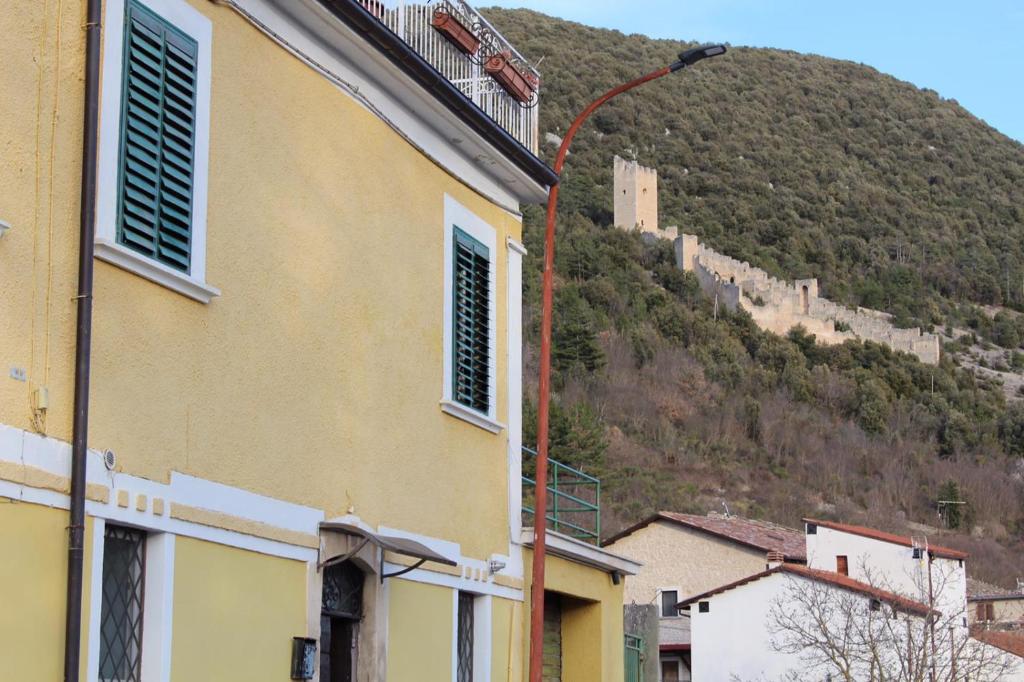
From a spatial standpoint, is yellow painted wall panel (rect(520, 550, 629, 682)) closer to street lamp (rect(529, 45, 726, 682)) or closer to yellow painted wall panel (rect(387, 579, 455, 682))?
street lamp (rect(529, 45, 726, 682))

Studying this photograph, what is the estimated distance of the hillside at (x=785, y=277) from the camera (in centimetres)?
8600

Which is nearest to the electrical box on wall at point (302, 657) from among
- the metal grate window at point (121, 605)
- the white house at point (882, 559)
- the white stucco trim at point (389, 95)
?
the metal grate window at point (121, 605)

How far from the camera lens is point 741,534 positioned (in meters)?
51.9

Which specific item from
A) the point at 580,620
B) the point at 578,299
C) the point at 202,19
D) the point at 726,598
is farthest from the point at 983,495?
the point at 202,19

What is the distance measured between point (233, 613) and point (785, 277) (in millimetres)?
119606

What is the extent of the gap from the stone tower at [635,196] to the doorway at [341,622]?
111 metres

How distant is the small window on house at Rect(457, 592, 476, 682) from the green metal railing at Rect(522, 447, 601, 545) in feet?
4.60

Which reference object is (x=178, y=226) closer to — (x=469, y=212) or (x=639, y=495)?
(x=469, y=212)

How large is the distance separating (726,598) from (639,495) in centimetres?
2888

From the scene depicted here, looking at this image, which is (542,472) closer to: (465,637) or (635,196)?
(465,637)

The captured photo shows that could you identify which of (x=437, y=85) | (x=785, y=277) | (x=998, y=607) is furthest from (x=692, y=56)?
(x=785, y=277)

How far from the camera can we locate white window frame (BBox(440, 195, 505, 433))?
13.7 meters

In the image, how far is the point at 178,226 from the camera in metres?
9.93

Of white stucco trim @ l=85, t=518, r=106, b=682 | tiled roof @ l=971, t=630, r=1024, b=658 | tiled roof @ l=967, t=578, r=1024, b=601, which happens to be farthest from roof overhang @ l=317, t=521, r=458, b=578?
tiled roof @ l=967, t=578, r=1024, b=601
